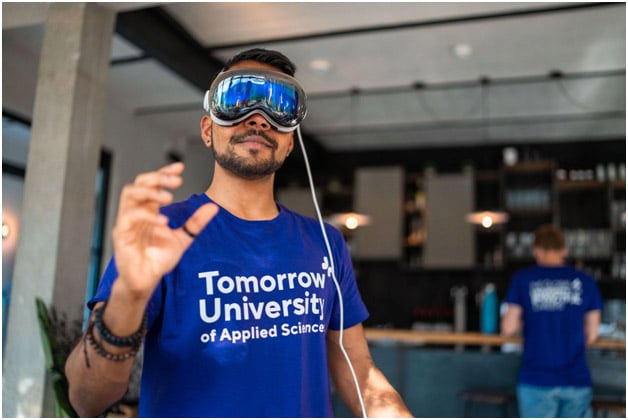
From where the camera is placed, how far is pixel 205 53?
4.76 meters

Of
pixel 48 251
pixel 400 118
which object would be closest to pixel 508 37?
pixel 400 118

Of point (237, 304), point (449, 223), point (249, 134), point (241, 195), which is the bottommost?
point (237, 304)

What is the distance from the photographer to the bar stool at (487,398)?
3.70 m

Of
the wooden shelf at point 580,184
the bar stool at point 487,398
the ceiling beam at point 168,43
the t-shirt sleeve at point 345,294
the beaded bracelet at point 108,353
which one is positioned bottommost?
the bar stool at point 487,398

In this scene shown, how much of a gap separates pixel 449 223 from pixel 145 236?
20.1 ft

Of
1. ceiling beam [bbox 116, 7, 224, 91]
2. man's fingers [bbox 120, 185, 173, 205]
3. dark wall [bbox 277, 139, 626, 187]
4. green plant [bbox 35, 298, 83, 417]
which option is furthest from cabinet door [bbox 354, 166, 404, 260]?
man's fingers [bbox 120, 185, 173, 205]

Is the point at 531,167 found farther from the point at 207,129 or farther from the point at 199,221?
the point at 199,221

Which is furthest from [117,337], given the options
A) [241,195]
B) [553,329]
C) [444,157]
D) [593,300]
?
[444,157]

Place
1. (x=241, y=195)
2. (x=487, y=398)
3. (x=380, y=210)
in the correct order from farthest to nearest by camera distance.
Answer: (x=380, y=210)
(x=487, y=398)
(x=241, y=195)

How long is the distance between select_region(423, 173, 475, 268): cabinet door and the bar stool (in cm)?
268

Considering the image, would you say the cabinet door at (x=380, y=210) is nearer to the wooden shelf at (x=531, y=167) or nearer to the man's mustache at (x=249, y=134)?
the wooden shelf at (x=531, y=167)

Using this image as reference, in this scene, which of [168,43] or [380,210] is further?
[380,210]

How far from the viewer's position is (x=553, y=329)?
3.25 meters

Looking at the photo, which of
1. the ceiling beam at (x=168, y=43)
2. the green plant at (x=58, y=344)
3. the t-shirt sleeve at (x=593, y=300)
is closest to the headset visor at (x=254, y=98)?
the green plant at (x=58, y=344)
